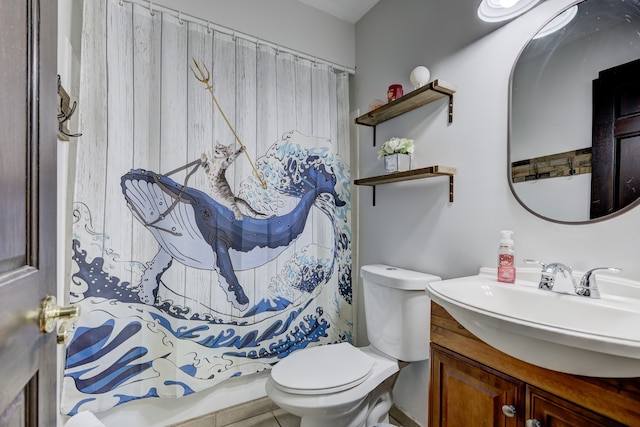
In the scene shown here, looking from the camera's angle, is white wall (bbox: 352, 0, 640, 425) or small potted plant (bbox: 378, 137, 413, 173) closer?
white wall (bbox: 352, 0, 640, 425)

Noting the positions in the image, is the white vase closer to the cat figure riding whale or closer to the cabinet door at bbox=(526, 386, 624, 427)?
the cat figure riding whale

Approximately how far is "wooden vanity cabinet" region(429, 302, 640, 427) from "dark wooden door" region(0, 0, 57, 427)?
3.43ft

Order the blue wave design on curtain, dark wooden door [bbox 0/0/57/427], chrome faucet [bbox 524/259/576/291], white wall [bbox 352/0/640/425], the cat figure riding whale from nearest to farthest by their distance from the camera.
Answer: dark wooden door [bbox 0/0/57/427] < chrome faucet [bbox 524/259/576/291] < white wall [bbox 352/0/640/425] < the blue wave design on curtain < the cat figure riding whale

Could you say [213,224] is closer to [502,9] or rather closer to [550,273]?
[550,273]

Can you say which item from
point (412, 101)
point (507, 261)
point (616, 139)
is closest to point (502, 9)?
point (412, 101)

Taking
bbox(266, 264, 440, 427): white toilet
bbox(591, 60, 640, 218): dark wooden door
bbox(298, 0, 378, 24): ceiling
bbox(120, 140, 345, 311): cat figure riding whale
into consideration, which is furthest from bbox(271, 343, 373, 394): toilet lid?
bbox(298, 0, 378, 24): ceiling

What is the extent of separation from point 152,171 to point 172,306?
66cm

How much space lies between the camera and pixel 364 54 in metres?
1.96

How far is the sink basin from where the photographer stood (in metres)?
0.57

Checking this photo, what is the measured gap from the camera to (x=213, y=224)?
153cm

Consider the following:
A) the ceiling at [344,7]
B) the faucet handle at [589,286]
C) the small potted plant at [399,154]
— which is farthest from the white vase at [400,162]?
the ceiling at [344,7]

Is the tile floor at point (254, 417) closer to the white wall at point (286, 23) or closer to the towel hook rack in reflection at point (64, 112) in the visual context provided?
the towel hook rack in reflection at point (64, 112)

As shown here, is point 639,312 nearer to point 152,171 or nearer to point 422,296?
point 422,296

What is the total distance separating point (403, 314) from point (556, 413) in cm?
67
